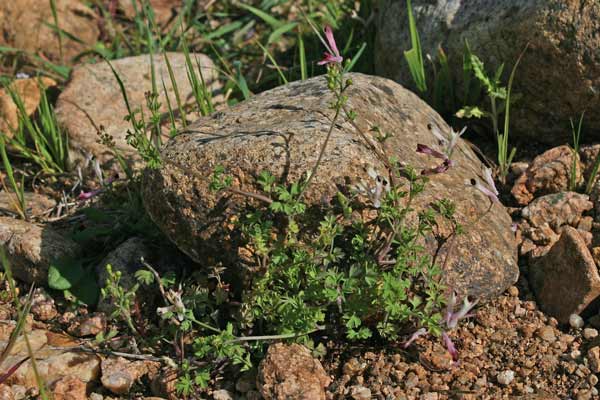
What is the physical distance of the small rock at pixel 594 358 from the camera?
304 cm

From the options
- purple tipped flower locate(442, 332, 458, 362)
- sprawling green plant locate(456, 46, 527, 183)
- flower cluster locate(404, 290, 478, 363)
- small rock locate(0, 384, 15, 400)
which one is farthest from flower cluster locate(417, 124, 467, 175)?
small rock locate(0, 384, 15, 400)

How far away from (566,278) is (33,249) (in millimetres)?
2401

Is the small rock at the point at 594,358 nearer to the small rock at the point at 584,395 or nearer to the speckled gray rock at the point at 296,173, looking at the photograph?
the small rock at the point at 584,395

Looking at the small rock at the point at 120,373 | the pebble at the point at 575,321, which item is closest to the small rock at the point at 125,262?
the small rock at the point at 120,373

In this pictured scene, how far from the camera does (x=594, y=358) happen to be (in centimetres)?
305

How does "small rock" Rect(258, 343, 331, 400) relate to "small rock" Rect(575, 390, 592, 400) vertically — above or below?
above

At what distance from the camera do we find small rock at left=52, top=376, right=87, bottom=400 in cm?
307

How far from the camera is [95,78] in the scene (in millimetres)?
4895

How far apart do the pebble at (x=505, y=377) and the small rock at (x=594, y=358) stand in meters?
0.31

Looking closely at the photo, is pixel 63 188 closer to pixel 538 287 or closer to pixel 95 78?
pixel 95 78

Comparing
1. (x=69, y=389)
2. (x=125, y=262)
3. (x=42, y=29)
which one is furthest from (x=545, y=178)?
(x=42, y=29)

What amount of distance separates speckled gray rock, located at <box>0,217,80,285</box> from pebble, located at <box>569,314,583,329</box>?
2.26 m

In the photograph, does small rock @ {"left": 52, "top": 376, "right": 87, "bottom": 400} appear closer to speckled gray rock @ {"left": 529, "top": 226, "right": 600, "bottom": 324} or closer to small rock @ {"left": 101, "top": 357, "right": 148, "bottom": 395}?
small rock @ {"left": 101, "top": 357, "right": 148, "bottom": 395}

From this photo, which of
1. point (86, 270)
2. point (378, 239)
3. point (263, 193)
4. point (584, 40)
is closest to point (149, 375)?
point (86, 270)
